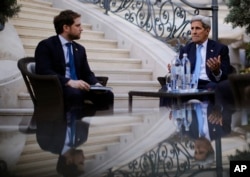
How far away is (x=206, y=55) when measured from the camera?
203 inches

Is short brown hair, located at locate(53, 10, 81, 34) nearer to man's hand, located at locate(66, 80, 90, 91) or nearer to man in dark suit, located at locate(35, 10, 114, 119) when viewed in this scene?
man in dark suit, located at locate(35, 10, 114, 119)

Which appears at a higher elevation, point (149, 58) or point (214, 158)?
point (214, 158)

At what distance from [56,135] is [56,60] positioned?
258cm

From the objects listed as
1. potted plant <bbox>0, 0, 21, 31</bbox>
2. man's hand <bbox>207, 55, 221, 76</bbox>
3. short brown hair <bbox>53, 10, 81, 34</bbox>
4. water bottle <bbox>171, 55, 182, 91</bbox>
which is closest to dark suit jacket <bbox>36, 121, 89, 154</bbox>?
water bottle <bbox>171, 55, 182, 91</bbox>

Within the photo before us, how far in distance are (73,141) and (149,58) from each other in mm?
5608

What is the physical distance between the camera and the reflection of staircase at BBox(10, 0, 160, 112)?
693cm

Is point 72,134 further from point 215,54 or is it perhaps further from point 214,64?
point 215,54

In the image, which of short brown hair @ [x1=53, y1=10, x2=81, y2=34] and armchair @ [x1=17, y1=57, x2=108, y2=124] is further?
short brown hair @ [x1=53, y1=10, x2=81, y2=34]

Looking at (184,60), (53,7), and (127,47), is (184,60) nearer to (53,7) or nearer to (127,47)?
(127,47)

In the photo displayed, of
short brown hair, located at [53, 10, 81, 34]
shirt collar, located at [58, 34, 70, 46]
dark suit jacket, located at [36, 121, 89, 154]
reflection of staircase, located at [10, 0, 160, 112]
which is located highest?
short brown hair, located at [53, 10, 81, 34]

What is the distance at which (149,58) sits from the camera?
25.0ft

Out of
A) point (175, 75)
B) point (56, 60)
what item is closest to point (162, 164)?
point (175, 75)

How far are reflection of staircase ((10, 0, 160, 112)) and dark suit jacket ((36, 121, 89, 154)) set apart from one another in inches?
142

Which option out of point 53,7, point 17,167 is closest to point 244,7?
point 53,7
